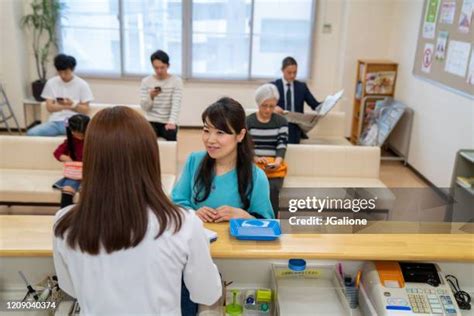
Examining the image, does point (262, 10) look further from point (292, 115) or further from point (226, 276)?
point (226, 276)

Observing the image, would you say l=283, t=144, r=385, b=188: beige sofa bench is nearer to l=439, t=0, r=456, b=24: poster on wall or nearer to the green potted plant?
l=439, t=0, r=456, b=24: poster on wall

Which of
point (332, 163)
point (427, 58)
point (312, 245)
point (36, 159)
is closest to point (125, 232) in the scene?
point (312, 245)

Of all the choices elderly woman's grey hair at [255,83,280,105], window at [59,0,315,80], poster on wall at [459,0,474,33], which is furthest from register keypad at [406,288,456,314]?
window at [59,0,315,80]

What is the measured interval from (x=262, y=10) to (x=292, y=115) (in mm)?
2349

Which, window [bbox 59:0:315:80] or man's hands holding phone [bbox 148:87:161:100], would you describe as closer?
man's hands holding phone [bbox 148:87:161:100]

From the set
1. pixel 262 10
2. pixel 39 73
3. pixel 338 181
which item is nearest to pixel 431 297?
pixel 338 181

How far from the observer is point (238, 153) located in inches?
74.4

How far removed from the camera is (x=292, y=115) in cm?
431

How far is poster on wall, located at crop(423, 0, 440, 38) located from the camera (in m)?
4.70

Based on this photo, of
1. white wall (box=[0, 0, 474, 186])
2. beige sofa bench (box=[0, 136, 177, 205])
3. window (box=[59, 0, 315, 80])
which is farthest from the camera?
window (box=[59, 0, 315, 80])

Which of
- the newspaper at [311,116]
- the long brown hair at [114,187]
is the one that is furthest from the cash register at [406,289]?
the newspaper at [311,116]

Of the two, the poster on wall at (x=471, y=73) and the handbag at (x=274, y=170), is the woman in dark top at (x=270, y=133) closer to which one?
the handbag at (x=274, y=170)

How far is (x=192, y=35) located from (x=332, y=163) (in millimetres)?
3200

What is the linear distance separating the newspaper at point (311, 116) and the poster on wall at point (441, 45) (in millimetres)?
1092
